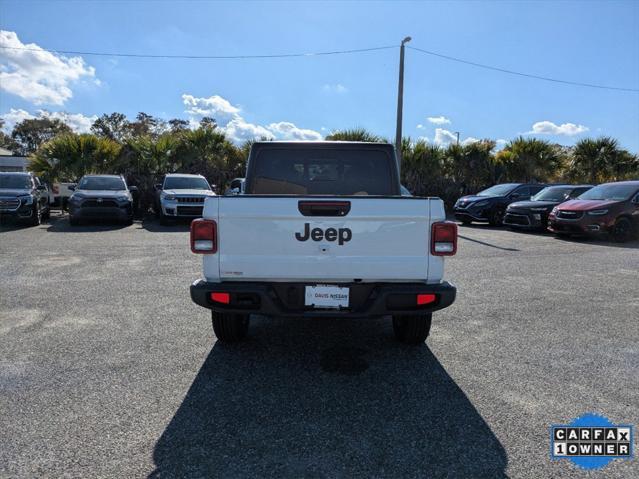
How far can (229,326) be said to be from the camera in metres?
3.92

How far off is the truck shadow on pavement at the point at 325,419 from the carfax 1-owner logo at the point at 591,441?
38 centimetres

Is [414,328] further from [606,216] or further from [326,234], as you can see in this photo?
[606,216]

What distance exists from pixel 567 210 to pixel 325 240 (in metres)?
10.5

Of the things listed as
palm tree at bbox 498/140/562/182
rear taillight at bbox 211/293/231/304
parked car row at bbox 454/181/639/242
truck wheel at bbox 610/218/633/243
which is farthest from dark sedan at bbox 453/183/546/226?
rear taillight at bbox 211/293/231/304

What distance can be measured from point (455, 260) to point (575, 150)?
Answer: 21.0m

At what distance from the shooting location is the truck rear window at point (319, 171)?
14.9 feet

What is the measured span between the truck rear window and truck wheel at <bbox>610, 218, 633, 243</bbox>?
31.2 ft

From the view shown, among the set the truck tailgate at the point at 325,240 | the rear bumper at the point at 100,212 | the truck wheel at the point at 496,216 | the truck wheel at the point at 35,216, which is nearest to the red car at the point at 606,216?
the truck wheel at the point at 496,216

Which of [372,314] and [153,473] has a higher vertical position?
[372,314]

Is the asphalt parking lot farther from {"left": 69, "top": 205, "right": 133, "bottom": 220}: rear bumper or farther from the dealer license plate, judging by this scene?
{"left": 69, "top": 205, "right": 133, "bottom": 220}: rear bumper

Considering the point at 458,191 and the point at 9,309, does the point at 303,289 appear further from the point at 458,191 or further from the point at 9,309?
the point at 458,191

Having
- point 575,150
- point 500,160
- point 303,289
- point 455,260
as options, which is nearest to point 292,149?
point 303,289

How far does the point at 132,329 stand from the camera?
174 inches

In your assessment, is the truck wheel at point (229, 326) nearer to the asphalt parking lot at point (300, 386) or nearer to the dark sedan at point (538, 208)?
the asphalt parking lot at point (300, 386)
